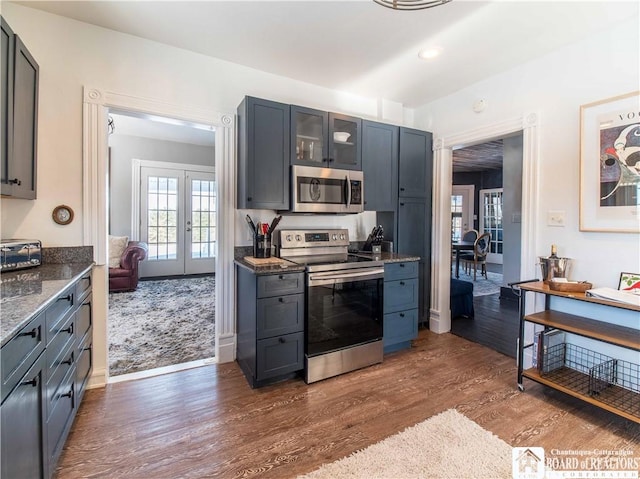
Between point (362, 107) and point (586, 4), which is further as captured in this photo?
point (362, 107)

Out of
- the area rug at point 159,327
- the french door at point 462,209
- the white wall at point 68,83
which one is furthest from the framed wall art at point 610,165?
the french door at point 462,209

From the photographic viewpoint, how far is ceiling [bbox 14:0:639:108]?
201cm

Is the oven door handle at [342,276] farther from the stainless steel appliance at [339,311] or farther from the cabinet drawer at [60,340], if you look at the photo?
the cabinet drawer at [60,340]

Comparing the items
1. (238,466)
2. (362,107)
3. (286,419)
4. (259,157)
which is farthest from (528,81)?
(238,466)

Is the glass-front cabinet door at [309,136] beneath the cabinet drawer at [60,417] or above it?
above

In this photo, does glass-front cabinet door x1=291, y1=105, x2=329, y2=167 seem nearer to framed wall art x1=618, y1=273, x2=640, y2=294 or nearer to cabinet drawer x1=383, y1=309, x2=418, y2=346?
cabinet drawer x1=383, y1=309, x2=418, y2=346

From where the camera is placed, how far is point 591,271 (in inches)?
89.3

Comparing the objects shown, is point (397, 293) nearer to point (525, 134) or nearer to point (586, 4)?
point (525, 134)

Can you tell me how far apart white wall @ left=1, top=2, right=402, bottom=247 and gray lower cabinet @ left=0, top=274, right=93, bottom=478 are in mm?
698

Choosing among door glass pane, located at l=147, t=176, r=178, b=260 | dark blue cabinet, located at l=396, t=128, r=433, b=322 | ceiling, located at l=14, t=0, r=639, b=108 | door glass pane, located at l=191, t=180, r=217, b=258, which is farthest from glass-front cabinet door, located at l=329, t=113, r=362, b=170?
door glass pane, located at l=147, t=176, r=178, b=260

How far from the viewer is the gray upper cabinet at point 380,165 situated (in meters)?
3.07

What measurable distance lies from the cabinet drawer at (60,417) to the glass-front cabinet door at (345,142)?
2.38 meters

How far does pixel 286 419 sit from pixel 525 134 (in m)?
2.91

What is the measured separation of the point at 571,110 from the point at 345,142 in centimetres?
177
